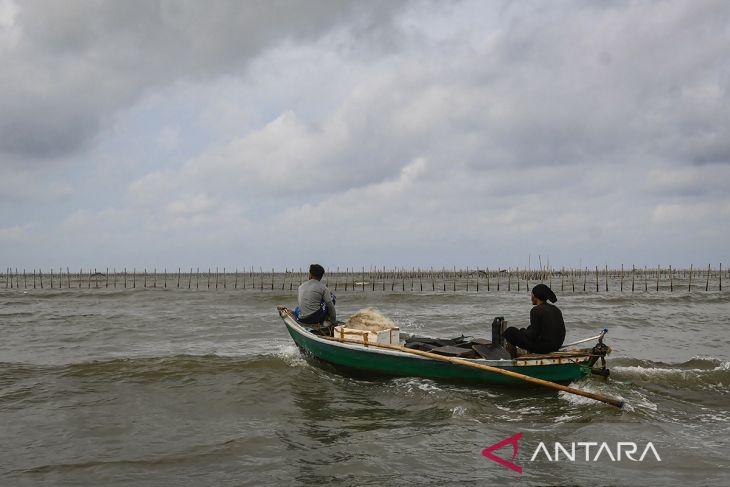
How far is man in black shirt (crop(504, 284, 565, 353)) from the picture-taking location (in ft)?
28.3

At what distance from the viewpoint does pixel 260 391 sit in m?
9.47

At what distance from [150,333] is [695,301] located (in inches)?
1154

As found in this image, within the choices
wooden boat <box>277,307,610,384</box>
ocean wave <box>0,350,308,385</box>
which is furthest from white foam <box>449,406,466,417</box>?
ocean wave <box>0,350,308,385</box>

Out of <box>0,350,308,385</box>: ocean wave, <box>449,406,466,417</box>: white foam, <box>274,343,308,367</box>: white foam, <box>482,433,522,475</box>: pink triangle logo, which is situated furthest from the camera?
<box>274,343,308,367</box>: white foam

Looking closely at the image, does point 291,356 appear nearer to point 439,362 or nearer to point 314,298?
point 314,298

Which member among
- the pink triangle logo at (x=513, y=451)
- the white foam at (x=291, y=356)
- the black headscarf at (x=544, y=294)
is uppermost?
the black headscarf at (x=544, y=294)

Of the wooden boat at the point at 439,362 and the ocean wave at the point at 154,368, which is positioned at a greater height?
the wooden boat at the point at 439,362

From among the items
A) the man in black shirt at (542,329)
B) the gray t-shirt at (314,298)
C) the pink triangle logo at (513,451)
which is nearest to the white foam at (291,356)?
the gray t-shirt at (314,298)

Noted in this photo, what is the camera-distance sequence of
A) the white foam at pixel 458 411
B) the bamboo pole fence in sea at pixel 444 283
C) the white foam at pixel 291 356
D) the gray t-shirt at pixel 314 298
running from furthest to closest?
the bamboo pole fence in sea at pixel 444 283
the white foam at pixel 291 356
the gray t-shirt at pixel 314 298
the white foam at pixel 458 411

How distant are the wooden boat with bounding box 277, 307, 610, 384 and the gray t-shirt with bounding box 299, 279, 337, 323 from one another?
0.46 meters

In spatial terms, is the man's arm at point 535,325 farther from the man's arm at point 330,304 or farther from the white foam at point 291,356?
the white foam at point 291,356

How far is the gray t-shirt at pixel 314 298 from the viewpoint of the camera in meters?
11.6

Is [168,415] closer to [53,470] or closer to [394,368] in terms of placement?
[53,470]

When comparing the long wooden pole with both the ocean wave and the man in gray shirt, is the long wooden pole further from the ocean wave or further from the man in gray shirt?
the ocean wave
